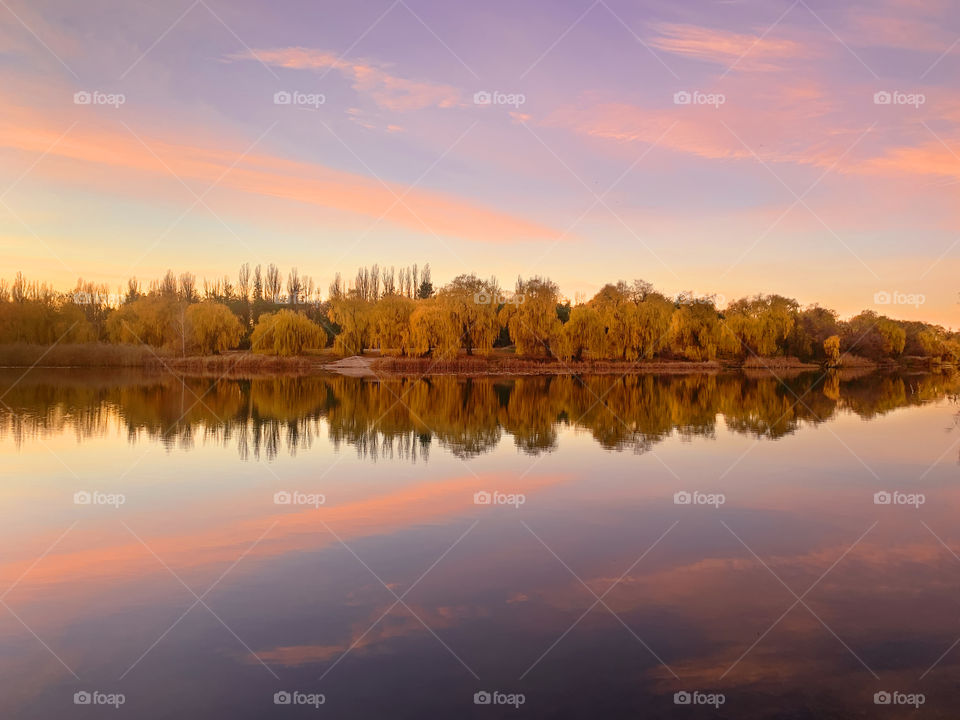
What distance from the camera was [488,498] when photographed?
13.8 meters

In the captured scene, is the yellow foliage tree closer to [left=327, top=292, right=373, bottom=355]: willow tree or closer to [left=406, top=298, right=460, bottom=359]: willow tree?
[left=406, top=298, right=460, bottom=359]: willow tree

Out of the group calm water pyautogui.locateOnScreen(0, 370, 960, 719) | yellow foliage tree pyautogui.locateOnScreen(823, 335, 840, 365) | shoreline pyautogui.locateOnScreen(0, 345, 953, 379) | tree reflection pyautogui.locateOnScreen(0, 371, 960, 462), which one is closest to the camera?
calm water pyautogui.locateOnScreen(0, 370, 960, 719)

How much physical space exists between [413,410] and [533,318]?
34.8 m

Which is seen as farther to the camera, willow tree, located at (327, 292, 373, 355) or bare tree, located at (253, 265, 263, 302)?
bare tree, located at (253, 265, 263, 302)

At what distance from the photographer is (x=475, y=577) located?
9367 millimetres

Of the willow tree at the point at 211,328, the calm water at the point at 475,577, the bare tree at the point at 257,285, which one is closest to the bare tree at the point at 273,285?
the bare tree at the point at 257,285

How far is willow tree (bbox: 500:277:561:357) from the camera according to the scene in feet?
206

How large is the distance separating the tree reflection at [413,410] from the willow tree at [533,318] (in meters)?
15.5

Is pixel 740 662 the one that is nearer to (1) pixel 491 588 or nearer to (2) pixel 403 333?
(1) pixel 491 588

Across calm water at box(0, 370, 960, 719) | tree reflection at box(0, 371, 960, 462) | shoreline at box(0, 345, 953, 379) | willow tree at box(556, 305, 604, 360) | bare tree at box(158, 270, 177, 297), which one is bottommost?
calm water at box(0, 370, 960, 719)

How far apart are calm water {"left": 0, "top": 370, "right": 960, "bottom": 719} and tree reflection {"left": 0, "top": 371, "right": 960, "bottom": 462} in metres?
0.62

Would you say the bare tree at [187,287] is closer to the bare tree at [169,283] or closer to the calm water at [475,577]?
the bare tree at [169,283]

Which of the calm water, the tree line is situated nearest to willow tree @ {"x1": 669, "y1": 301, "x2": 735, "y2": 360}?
the tree line

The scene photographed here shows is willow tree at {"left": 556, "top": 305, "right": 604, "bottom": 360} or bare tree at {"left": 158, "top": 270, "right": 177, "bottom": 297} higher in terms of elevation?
bare tree at {"left": 158, "top": 270, "right": 177, "bottom": 297}
